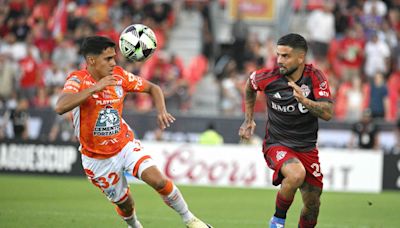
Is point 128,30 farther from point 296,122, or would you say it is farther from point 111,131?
point 296,122

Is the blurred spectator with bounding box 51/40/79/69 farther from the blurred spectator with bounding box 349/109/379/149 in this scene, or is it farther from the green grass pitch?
the blurred spectator with bounding box 349/109/379/149

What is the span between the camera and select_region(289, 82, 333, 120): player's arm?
31.7ft

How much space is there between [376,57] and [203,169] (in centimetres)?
649

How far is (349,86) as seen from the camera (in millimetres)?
24344

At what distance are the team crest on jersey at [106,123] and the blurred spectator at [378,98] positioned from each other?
13.9m

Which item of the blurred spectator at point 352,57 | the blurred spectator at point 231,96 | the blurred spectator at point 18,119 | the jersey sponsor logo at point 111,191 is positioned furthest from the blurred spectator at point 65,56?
the jersey sponsor logo at point 111,191

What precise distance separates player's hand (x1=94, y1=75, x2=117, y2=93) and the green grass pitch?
2.91 meters

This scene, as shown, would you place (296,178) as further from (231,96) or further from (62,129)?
(62,129)

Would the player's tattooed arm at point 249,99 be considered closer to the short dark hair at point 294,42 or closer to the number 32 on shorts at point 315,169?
the short dark hair at point 294,42

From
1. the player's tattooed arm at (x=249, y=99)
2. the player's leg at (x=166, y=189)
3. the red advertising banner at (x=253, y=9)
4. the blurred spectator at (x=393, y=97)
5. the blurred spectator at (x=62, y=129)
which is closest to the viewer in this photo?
the player's leg at (x=166, y=189)

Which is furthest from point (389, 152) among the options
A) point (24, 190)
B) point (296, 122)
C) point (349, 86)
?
point (296, 122)

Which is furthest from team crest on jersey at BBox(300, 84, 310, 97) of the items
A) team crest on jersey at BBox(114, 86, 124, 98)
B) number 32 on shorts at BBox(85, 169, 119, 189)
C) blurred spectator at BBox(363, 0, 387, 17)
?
blurred spectator at BBox(363, 0, 387, 17)

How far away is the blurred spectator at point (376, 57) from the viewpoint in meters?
25.0

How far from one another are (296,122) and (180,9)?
61.4ft
